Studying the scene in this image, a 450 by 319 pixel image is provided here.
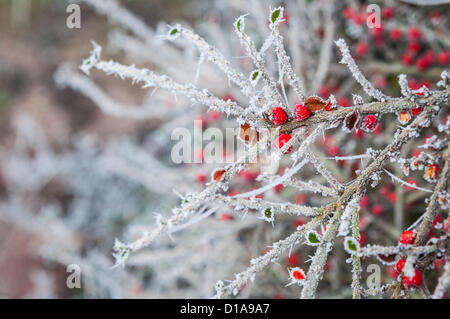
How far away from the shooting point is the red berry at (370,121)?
0.74m

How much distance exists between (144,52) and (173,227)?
0.99 metres

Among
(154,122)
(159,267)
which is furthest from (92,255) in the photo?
(154,122)

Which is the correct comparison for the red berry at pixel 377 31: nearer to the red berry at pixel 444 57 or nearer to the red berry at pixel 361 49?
the red berry at pixel 361 49

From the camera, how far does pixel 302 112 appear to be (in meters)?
0.74

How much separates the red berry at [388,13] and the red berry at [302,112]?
90 cm

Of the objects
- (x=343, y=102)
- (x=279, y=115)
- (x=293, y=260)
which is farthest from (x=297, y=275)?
(x=343, y=102)

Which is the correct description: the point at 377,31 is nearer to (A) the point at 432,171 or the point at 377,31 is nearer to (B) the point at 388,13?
(B) the point at 388,13

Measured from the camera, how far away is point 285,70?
0.72m

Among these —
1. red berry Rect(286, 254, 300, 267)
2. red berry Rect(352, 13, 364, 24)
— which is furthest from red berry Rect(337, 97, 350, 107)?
red berry Rect(286, 254, 300, 267)

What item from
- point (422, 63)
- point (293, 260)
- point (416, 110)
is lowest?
point (293, 260)

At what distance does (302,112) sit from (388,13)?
0.91 meters

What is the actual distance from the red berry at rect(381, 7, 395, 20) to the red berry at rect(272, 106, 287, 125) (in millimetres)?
923

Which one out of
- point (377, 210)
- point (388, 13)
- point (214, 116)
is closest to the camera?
point (377, 210)

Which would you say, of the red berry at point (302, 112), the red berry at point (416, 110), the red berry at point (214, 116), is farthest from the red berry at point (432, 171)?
the red berry at point (214, 116)
